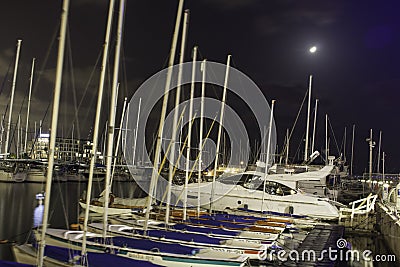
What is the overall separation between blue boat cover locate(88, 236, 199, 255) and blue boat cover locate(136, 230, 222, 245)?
4.34 feet

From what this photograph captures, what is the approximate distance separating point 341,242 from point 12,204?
31.3 metres

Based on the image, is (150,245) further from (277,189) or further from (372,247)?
(277,189)

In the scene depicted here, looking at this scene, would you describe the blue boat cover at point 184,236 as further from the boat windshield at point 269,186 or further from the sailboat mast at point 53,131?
the boat windshield at point 269,186

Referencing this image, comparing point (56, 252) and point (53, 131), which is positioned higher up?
point (53, 131)

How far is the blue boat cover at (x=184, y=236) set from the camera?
51.0ft

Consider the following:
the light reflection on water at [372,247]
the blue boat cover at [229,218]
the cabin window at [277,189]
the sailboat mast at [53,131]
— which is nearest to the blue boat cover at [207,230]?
the blue boat cover at [229,218]

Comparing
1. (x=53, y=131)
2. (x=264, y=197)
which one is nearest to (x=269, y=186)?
(x=264, y=197)

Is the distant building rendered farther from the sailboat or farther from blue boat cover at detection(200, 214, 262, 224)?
the sailboat

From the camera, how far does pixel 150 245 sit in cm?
1392

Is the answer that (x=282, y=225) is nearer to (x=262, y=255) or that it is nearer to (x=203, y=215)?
(x=203, y=215)

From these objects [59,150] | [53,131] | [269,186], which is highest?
[53,131]

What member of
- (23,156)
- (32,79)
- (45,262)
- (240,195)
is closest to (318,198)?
(240,195)

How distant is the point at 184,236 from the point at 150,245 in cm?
239

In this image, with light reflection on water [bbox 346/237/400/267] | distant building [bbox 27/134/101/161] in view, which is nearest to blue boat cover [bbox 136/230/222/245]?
light reflection on water [bbox 346/237/400/267]
